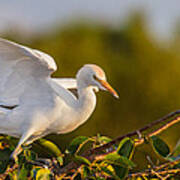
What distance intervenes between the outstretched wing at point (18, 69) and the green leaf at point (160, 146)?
75 centimetres

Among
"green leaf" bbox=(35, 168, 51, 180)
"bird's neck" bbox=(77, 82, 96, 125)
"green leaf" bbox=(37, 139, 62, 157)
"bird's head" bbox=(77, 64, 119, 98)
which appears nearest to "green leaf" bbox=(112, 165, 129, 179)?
"green leaf" bbox=(35, 168, 51, 180)

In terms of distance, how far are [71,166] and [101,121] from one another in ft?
30.3

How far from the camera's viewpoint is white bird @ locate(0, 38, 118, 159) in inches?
75.4

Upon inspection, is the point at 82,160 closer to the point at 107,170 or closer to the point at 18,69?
the point at 107,170

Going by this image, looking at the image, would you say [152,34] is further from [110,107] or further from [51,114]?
[51,114]

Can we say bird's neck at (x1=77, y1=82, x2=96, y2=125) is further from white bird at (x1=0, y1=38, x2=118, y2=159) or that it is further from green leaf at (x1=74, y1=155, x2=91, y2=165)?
green leaf at (x1=74, y1=155, x2=91, y2=165)

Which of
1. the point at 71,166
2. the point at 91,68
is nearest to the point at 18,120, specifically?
the point at 91,68

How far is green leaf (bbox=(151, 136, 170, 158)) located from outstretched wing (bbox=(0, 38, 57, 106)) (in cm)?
75

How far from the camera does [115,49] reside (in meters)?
13.3

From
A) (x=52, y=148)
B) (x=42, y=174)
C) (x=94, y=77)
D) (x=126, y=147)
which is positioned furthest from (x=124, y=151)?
(x=94, y=77)

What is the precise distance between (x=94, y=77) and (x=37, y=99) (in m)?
0.29

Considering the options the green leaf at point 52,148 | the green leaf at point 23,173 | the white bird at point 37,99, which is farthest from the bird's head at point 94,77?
the green leaf at point 23,173

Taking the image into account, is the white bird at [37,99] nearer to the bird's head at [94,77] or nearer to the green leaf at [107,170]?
the bird's head at [94,77]

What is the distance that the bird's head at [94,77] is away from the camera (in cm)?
187
